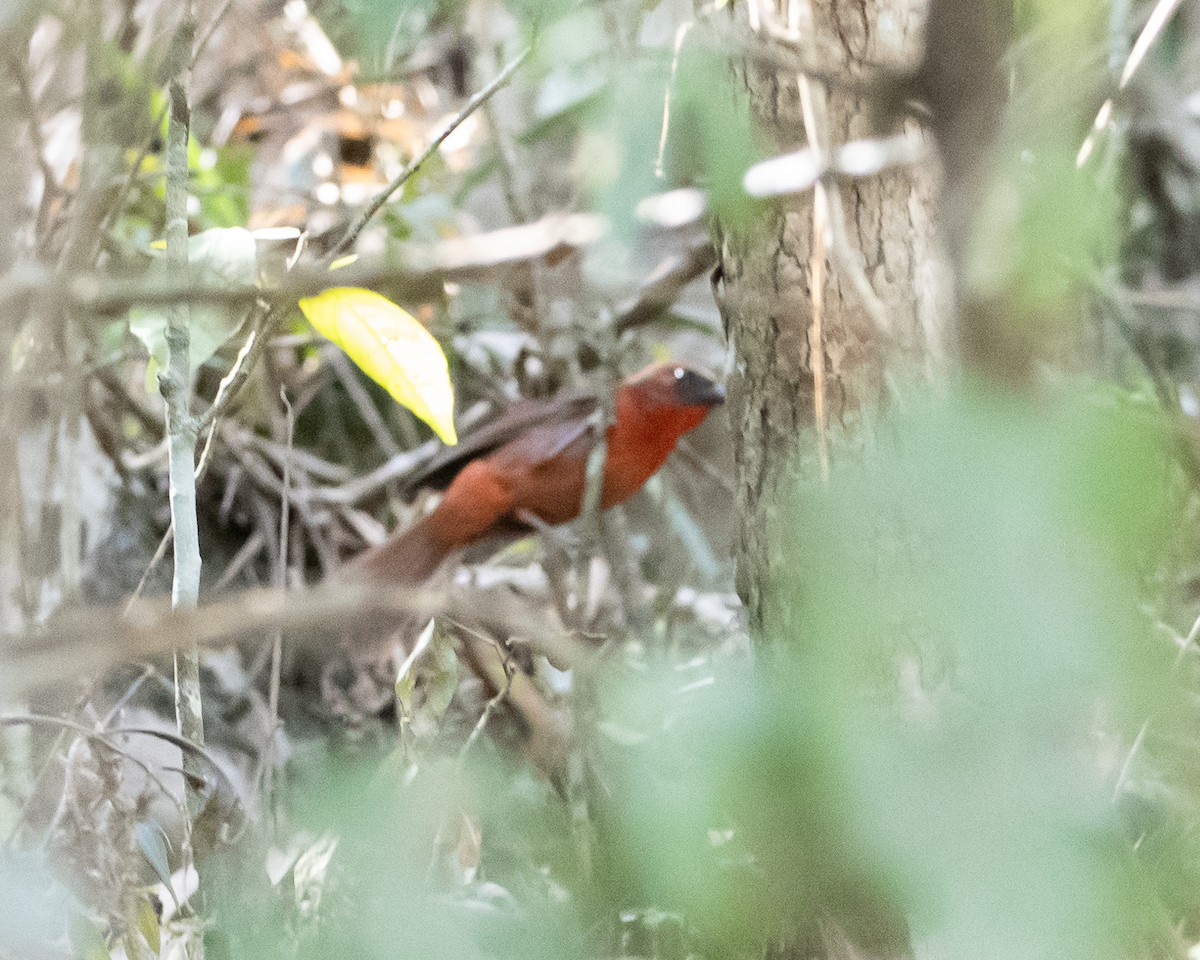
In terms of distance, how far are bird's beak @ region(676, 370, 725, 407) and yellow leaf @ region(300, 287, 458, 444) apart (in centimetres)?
152

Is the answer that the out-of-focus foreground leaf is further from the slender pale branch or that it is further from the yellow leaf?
the slender pale branch

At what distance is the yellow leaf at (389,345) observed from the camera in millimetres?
844

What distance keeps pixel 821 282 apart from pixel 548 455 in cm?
144

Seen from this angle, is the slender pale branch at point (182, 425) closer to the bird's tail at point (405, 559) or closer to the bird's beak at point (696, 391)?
the bird's tail at point (405, 559)

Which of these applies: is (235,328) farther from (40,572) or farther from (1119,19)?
(40,572)

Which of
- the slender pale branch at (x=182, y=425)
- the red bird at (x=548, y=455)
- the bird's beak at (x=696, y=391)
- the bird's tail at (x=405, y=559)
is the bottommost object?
the bird's tail at (x=405, y=559)

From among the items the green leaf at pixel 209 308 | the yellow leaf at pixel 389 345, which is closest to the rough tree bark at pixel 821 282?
the yellow leaf at pixel 389 345

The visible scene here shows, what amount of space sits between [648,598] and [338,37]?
4.19 ft

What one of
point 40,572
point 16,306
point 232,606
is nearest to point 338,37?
point 40,572

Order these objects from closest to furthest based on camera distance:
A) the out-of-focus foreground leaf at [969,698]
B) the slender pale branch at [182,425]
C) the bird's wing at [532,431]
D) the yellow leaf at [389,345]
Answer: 1. the out-of-focus foreground leaf at [969,698]
2. the yellow leaf at [389,345]
3. the slender pale branch at [182,425]
4. the bird's wing at [532,431]

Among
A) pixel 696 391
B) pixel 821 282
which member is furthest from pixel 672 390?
pixel 821 282

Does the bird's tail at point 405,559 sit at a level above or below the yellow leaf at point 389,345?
below

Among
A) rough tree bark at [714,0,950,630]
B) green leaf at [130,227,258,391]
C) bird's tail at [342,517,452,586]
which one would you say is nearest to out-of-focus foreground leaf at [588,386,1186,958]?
rough tree bark at [714,0,950,630]

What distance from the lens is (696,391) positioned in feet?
7.82
